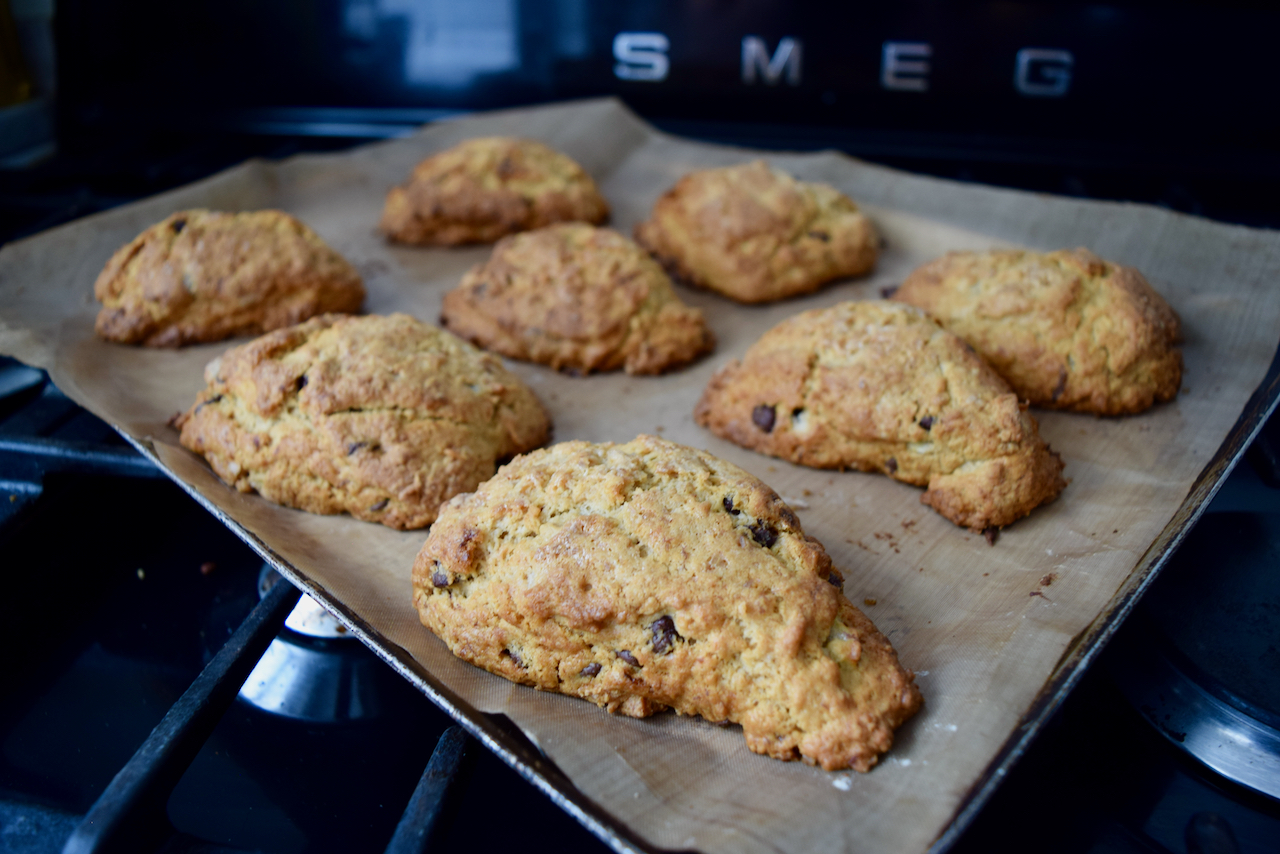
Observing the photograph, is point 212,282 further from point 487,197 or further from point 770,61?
point 770,61

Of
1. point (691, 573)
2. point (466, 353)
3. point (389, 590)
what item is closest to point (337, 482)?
point (389, 590)

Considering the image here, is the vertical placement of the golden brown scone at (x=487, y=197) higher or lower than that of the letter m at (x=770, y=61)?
lower

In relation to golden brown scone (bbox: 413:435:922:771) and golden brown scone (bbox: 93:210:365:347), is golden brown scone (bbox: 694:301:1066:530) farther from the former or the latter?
golden brown scone (bbox: 93:210:365:347)

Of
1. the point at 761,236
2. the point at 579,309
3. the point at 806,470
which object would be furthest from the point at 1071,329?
the point at 579,309

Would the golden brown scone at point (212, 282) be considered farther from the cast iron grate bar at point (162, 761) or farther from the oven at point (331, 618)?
the cast iron grate bar at point (162, 761)

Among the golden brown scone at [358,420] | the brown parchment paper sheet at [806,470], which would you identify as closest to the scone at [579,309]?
the brown parchment paper sheet at [806,470]

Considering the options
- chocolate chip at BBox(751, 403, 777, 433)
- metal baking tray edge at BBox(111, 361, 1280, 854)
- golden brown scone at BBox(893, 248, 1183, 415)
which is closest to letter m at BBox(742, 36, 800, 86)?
golden brown scone at BBox(893, 248, 1183, 415)
